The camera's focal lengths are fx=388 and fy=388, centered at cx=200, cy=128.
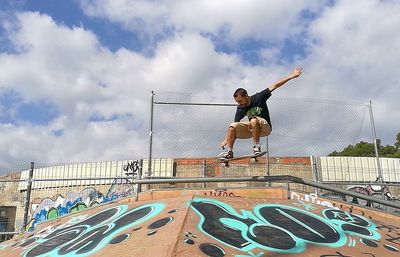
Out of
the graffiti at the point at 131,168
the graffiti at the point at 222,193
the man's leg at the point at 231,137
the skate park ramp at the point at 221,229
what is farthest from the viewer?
the graffiti at the point at 131,168

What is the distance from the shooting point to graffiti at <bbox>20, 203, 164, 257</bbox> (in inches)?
283

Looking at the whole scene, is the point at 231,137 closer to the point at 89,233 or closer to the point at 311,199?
the point at 89,233

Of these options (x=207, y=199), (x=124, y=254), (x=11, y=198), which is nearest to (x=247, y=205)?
(x=207, y=199)

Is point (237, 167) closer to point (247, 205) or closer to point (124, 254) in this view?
point (247, 205)

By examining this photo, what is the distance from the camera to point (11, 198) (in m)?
14.5

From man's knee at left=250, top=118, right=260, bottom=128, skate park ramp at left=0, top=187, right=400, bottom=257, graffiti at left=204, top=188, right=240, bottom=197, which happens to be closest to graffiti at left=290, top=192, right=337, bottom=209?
skate park ramp at left=0, top=187, right=400, bottom=257

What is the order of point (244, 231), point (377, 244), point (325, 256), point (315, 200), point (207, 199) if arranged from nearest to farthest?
point (325, 256)
point (244, 231)
point (377, 244)
point (207, 199)
point (315, 200)

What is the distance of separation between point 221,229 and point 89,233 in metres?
2.87

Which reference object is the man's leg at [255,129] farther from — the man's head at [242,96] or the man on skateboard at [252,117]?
the man's head at [242,96]

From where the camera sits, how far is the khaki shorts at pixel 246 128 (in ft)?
23.5

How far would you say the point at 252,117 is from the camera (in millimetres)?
7195

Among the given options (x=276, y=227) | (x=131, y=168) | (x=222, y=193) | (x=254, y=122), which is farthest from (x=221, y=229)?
(x=131, y=168)

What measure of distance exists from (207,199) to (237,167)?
651 cm

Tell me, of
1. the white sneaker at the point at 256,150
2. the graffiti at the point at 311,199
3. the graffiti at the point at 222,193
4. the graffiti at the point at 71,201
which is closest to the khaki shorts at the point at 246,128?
the white sneaker at the point at 256,150
